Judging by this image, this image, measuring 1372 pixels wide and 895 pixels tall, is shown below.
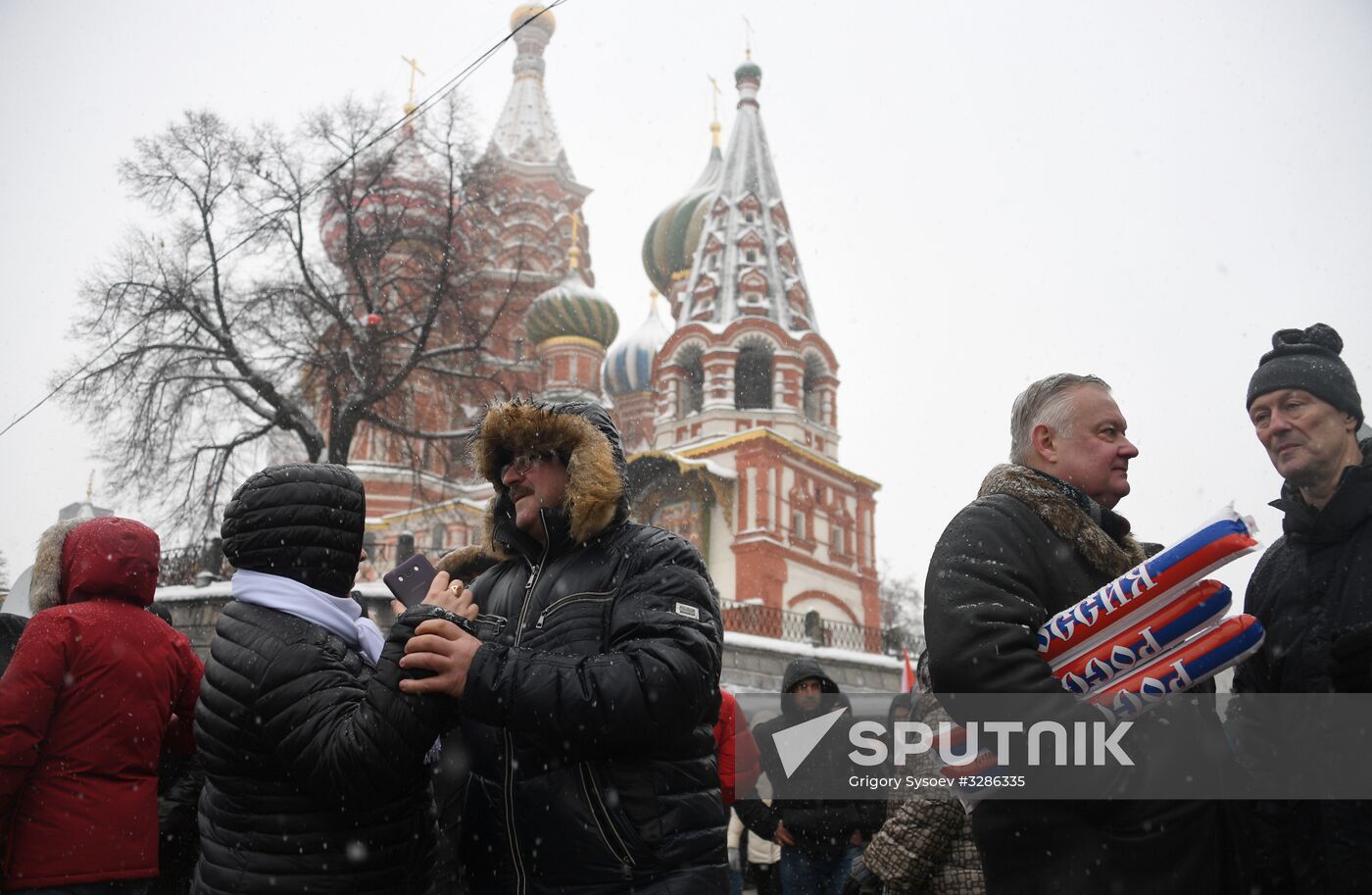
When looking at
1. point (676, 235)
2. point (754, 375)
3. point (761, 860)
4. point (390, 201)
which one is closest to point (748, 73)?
point (676, 235)

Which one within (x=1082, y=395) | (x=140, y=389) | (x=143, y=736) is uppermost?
(x=140, y=389)

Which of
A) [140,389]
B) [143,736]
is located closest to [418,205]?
[140,389]

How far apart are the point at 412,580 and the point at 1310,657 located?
229 centimetres

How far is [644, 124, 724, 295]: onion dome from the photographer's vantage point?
38.8 m

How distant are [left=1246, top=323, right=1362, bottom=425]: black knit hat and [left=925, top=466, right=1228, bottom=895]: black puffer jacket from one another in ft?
2.54

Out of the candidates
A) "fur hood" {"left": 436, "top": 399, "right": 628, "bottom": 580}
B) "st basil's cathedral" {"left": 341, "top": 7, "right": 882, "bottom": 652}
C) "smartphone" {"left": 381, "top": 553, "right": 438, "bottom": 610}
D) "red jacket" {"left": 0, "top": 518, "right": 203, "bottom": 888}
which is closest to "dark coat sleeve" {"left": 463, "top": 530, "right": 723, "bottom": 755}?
"fur hood" {"left": 436, "top": 399, "right": 628, "bottom": 580}

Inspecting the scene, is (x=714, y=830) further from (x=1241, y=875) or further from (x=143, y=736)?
(x=143, y=736)

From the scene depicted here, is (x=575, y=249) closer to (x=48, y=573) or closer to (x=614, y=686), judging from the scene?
(x=48, y=573)

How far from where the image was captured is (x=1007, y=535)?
2482 millimetres

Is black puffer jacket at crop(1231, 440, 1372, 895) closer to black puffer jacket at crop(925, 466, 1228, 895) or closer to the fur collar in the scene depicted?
black puffer jacket at crop(925, 466, 1228, 895)

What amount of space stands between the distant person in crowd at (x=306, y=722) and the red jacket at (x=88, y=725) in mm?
667

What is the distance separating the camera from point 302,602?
2.57 metres

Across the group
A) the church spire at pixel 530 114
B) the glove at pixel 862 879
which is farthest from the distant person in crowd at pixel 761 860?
the church spire at pixel 530 114

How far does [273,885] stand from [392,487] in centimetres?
3041
